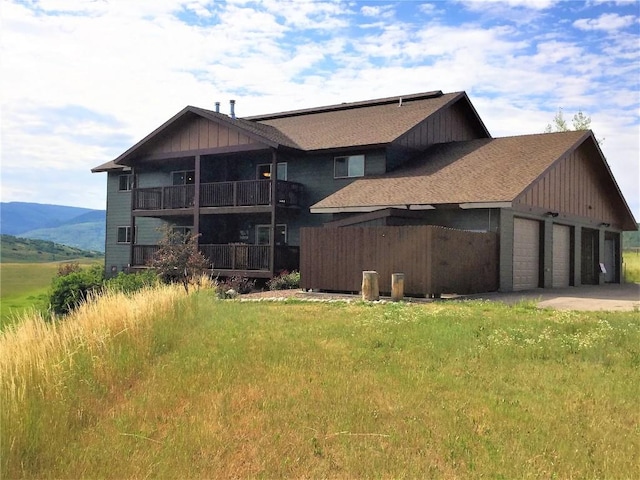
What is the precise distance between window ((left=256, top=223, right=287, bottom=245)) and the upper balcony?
1.45 metres

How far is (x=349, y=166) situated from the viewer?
24.9 meters

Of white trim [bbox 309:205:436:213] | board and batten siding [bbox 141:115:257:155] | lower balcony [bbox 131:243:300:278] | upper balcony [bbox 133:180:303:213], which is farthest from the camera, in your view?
board and batten siding [bbox 141:115:257:155]

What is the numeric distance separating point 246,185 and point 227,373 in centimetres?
1790

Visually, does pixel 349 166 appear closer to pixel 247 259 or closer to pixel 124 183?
pixel 247 259

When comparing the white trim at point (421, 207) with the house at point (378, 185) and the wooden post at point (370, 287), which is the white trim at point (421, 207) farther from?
the wooden post at point (370, 287)

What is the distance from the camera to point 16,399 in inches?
243

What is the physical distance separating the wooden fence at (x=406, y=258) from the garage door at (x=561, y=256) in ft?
18.2

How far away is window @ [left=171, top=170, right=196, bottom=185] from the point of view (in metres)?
29.7

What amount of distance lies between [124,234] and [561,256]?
2182cm

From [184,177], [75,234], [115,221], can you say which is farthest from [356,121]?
Answer: [75,234]

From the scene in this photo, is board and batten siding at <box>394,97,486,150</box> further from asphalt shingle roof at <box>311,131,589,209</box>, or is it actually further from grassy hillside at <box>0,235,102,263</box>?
grassy hillside at <box>0,235,102,263</box>

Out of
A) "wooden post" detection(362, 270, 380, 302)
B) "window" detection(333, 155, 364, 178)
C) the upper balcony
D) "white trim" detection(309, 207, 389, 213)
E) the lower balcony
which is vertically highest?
"window" detection(333, 155, 364, 178)

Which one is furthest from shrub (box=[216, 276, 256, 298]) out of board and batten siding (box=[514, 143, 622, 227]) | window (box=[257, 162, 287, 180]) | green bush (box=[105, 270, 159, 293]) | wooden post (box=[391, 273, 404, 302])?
board and batten siding (box=[514, 143, 622, 227])

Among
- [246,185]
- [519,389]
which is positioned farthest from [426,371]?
[246,185]
